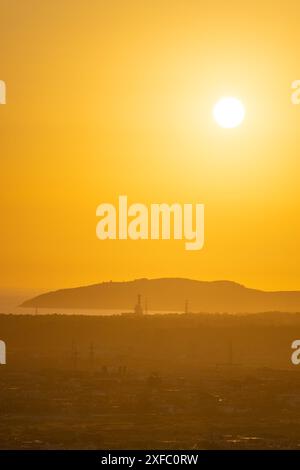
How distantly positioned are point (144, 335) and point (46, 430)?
6283 cm

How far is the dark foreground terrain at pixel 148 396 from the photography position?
40.3m

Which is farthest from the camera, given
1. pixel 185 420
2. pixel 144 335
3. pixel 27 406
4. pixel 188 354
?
pixel 144 335

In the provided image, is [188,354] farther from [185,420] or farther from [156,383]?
[185,420]

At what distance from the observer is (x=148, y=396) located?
51.0 meters

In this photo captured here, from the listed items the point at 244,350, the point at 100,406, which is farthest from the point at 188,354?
the point at 100,406

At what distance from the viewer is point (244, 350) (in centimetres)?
9706

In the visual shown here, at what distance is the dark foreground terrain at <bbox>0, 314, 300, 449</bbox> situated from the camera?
40.3m
